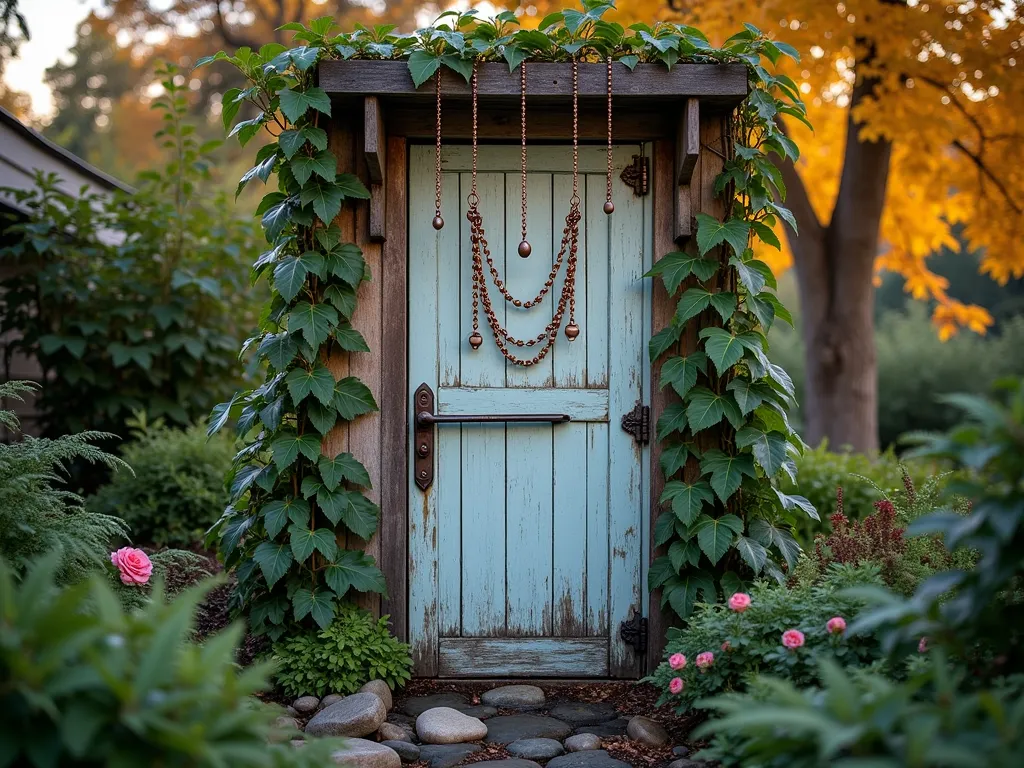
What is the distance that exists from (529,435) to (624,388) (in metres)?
0.46

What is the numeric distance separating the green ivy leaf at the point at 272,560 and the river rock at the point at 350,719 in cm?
55

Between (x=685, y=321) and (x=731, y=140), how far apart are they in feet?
2.64

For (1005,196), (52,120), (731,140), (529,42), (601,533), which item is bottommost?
(601,533)

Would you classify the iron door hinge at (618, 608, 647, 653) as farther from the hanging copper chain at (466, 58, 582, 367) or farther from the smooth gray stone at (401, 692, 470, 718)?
the hanging copper chain at (466, 58, 582, 367)

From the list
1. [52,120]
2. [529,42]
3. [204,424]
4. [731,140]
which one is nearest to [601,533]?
[731,140]

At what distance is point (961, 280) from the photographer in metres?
17.6

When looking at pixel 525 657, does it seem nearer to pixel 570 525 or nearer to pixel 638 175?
pixel 570 525

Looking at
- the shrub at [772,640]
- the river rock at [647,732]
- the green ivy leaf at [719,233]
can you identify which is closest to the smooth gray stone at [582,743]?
the river rock at [647,732]

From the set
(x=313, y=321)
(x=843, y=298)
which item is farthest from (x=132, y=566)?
(x=843, y=298)

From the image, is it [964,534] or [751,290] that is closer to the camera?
[964,534]

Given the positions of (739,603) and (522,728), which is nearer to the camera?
(739,603)

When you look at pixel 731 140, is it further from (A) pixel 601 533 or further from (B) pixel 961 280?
(B) pixel 961 280

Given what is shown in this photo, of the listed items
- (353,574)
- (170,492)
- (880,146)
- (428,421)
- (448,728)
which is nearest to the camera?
(448,728)

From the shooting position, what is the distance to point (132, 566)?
3357 millimetres
